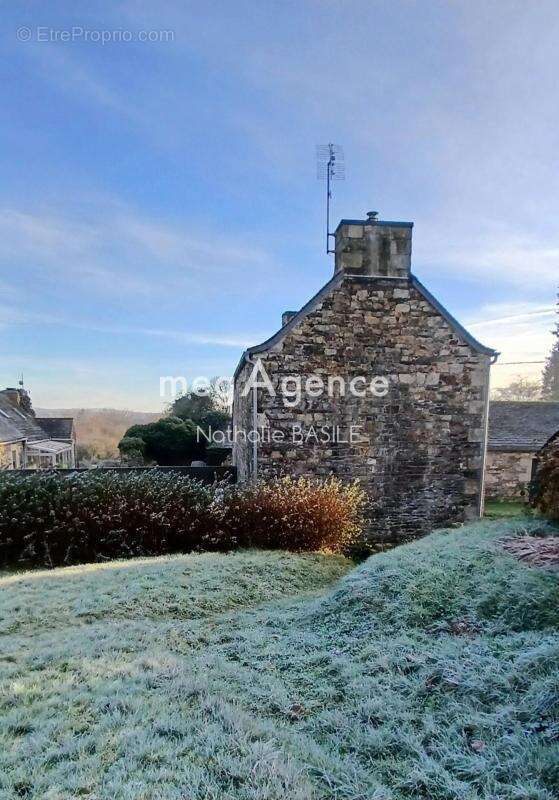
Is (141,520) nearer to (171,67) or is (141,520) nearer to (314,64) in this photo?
(171,67)

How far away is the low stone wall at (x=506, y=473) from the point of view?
1602 cm

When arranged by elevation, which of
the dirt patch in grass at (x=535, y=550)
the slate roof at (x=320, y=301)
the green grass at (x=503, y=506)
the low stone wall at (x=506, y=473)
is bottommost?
the green grass at (x=503, y=506)

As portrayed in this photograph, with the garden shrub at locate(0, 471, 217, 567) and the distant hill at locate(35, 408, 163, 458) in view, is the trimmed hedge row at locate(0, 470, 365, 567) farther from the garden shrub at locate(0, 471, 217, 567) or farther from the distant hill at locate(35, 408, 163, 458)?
the distant hill at locate(35, 408, 163, 458)

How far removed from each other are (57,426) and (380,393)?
24.4m

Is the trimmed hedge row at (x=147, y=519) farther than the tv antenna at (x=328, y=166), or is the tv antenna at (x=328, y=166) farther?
the tv antenna at (x=328, y=166)

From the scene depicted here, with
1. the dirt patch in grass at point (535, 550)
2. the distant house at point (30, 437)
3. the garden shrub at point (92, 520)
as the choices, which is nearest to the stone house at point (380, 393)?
the garden shrub at point (92, 520)

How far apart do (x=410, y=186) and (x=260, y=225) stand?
4091 mm

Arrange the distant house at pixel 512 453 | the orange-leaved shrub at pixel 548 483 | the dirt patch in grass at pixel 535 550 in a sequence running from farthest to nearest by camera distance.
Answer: the distant house at pixel 512 453, the orange-leaved shrub at pixel 548 483, the dirt patch in grass at pixel 535 550

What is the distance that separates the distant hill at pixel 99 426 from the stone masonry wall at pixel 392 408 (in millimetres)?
18857

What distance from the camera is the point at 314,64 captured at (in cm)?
729

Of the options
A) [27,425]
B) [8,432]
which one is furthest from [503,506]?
[27,425]

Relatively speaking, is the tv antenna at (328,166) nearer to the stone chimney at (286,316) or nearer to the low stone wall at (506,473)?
the stone chimney at (286,316)

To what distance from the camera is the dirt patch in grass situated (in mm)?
4512

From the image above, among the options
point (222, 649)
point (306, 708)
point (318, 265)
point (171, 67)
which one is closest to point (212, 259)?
point (318, 265)
